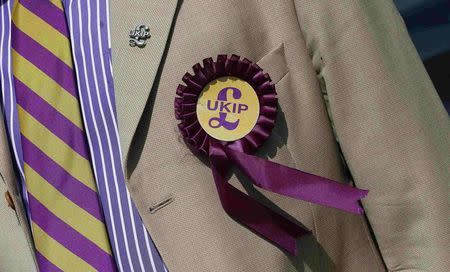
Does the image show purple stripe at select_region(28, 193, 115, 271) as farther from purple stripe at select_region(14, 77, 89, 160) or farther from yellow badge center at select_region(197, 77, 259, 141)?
yellow badge center at select_region(197, 77, 259, 141)

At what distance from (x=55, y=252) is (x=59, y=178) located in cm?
11

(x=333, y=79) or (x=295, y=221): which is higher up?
(x=333, y=79)

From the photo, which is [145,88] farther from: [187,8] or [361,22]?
[361,22]

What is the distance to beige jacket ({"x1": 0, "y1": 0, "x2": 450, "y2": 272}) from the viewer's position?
119 centimetres

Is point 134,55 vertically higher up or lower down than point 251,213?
higher up

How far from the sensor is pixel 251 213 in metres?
1.19

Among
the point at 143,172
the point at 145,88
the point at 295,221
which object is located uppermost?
the point at 145,88

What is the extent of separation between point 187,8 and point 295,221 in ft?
1.14

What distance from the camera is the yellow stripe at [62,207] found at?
4.03ft

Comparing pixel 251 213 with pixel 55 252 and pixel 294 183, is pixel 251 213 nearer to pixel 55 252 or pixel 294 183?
pixel 294 183

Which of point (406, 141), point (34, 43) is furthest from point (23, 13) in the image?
point (406, 141)

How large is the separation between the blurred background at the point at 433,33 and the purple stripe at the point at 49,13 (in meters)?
0.70

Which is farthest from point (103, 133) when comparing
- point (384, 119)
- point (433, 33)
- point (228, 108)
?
point (433, 33)

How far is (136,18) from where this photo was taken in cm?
122
